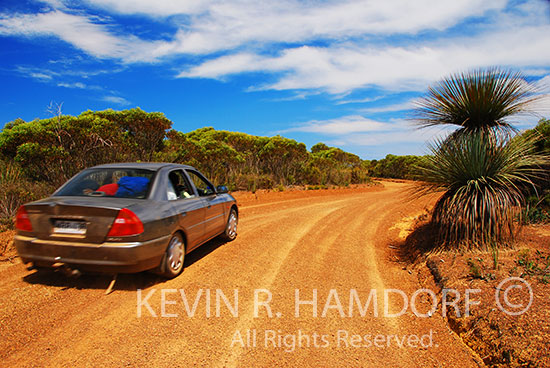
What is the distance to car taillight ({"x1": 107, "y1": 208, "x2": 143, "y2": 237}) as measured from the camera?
3.67 metres

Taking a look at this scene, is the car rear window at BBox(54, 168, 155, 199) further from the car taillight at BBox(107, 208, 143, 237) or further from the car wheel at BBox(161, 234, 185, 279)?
the car wheel at BBox(161, 234, 185, 279)

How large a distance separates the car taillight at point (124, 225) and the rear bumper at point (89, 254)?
0.39ft

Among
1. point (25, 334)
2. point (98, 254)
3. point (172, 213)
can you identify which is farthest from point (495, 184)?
point (25, 334)

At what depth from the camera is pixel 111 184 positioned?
447cm

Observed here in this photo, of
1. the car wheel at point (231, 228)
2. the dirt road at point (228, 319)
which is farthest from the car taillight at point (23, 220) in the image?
the car wheel at point (231, 228)

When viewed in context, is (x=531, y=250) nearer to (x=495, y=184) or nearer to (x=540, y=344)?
(x=495, y=184)

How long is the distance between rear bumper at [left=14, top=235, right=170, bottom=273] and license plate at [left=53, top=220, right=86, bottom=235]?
13cm

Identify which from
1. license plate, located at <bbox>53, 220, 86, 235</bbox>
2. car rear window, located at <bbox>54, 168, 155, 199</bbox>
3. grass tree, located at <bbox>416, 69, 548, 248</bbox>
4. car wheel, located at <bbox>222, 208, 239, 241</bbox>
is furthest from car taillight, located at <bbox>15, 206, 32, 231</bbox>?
grass tree, located at <bbox>416, 69, 548, 248</bbox>

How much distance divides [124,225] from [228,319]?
1.61 m

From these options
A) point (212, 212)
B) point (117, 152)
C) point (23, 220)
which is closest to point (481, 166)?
point (212, 212)

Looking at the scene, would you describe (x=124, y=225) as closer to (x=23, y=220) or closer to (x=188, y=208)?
(x=188, y=208)

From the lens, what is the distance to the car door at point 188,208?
15.1ft

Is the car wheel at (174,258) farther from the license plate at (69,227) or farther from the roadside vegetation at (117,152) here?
the roadside vegetation at (117,152)

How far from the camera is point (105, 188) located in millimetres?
4402
